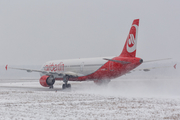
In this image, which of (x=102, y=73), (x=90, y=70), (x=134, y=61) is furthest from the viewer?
(x=90, y=70)

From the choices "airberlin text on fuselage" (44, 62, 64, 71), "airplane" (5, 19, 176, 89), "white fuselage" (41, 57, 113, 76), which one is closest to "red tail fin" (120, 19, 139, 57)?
"airplane" (5, 19, 176, 89)

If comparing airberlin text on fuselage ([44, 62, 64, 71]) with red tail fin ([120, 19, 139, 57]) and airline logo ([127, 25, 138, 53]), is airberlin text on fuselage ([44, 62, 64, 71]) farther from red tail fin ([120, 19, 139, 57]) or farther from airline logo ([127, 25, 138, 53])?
airline logo ([127, 25, 138, 53])

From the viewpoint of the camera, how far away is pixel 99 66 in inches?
1121

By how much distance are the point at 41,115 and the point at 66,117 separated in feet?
4.32

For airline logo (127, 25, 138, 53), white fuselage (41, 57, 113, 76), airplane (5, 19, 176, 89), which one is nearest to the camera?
airline logo (127, 25, 138, 53)

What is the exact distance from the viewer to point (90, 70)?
29891 millimetres

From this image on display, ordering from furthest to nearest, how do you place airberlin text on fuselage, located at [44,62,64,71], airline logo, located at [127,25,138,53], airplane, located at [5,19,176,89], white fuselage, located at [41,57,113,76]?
airberlin text on fuselage, located at [44,62,64,71] → white fuselage, located at [41,57,113,76] → airplane, located at [5,19,176,89] → airline logo, located at [127,25,138,53]

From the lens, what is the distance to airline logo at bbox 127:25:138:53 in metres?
24.5

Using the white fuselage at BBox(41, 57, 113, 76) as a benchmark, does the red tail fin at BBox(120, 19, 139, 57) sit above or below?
above

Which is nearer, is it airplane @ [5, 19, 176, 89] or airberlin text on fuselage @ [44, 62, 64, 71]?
airplane @ [5, 19, 176, 89]

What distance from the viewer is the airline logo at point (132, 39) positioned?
2452cm

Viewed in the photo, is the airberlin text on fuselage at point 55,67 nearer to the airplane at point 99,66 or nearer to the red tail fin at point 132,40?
the airplane at point 99,66

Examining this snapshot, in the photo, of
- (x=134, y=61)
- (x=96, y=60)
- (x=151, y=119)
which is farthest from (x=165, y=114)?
(x=96, y=60)

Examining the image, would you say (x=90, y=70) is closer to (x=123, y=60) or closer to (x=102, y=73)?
(x=102, y=73)
